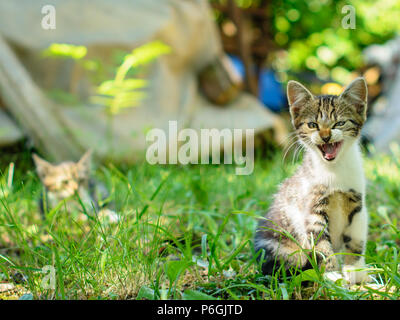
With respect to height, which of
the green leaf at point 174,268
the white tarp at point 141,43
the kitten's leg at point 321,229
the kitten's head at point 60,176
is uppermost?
the white tarp at point 141,43

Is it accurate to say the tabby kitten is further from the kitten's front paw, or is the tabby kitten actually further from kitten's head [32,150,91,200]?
kitten's head [32,150,91,200]

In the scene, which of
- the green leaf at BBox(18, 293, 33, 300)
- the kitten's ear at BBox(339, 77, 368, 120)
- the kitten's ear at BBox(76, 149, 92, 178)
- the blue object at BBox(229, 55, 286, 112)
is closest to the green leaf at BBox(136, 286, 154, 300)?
the green leaf at BBox(18, 293, 33, 300)

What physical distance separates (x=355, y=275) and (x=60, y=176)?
77.5 inches

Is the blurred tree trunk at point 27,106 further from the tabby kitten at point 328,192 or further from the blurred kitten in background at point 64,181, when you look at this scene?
the tabby kitten at point 328,192

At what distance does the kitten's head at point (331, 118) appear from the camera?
5.07 ft

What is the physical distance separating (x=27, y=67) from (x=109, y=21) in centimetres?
97

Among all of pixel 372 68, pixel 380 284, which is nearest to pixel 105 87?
pixel 380 284

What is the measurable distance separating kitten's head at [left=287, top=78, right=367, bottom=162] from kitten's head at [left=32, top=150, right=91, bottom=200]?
163cm

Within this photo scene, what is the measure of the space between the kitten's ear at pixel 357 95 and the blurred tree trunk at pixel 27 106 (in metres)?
2.79

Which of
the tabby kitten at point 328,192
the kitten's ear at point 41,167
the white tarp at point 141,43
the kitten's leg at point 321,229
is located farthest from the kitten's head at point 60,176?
the kitten's leg at point 321,229

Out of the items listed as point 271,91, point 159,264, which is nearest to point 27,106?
point 159,264

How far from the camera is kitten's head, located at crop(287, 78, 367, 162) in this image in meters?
1.54

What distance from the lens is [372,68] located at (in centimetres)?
675

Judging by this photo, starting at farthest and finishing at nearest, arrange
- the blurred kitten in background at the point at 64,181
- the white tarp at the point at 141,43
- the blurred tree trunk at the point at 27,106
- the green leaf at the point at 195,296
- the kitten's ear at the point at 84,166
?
1. the white tarp at the point at 141,43
2. the blurred tree trunk at the point at 27,106
3. the kitten's ear at the point at 84,166
4. the blurred kitten in background at the point at 64,181
5. the green leaf at the point at 195,296
